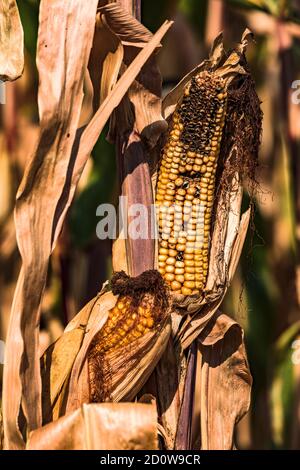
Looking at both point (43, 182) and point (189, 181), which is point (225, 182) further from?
point (43, 182)

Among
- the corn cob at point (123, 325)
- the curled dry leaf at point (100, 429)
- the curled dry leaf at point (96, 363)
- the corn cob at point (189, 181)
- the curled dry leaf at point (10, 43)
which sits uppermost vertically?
the curled dry leaf at point (10, 43)

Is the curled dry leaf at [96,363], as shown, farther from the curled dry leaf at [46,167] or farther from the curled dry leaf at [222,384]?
the curled dry leaf at [222,384]

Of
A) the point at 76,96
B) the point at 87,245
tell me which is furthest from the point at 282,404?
the point at 76,96

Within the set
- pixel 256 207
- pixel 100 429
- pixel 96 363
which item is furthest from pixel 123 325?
pixel 256 207

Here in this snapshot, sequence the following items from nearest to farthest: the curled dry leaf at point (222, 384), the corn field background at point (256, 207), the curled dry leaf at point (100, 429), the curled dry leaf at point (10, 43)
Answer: the curled dry leaf at point (100, 429)
the curled dry leaf at point (10, 43)
the curled dry leaf at point (222, 384)
the corn field background at point (256, 207)

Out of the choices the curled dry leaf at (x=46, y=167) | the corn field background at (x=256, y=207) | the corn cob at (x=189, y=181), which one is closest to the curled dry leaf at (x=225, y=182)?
the corn cob at (x=189, y=181)

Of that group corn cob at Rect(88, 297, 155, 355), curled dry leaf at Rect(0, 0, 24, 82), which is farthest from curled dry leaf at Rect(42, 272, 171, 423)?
curled dry leaf at Rect(0, 0, 24, 82)
